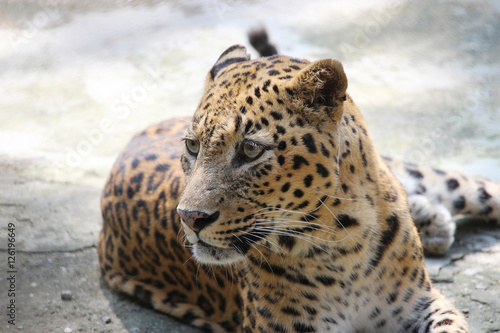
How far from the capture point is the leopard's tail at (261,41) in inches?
190

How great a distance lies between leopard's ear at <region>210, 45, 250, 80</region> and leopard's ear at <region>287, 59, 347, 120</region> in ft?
2.42

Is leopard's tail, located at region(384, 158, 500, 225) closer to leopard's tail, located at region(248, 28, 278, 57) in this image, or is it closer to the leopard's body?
leopard's tail, located at region(248, 28, 278, 57)

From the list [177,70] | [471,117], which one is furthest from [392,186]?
[177,70]

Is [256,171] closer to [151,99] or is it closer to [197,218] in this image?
[197,218]

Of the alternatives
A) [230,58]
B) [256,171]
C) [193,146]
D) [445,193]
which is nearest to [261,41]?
[230,58]

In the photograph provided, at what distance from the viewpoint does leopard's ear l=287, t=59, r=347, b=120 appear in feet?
10.3

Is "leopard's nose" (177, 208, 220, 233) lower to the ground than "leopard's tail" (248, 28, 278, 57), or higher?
lower

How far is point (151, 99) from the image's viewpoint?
896cm

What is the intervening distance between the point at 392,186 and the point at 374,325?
2.92 feet

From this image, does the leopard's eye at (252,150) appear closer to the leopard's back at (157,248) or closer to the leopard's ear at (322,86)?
the leopard's ear at (322,86)

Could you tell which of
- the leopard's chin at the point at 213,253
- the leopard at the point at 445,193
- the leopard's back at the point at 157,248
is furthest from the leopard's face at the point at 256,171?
the leopard at the point at 445,193

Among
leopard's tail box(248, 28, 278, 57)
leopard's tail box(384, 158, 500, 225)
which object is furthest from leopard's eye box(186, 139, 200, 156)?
leopard's tail box(384, 158, 500, 225)

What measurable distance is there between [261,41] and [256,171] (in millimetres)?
1962

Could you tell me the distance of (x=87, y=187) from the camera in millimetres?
6582
